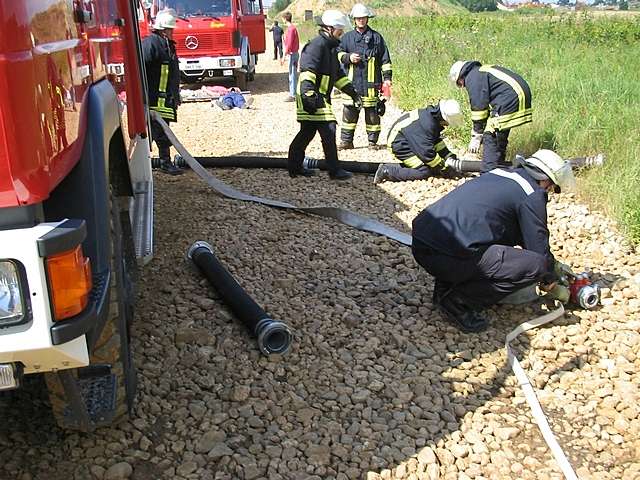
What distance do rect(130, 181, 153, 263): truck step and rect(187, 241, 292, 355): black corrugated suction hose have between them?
1.33 ft

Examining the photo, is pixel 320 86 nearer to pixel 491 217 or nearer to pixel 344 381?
pixel 491 217

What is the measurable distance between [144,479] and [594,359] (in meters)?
2.63

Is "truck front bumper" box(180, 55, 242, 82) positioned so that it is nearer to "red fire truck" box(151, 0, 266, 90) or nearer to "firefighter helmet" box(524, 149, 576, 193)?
"red fire truck" box(151, 0, 266, 90)

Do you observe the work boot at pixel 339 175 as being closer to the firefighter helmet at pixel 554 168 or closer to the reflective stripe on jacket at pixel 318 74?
the reflective stripe on jacket at pixel 318 74

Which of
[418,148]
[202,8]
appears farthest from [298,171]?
[202,8]

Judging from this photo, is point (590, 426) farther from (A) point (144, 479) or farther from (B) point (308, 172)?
(B) point (308, 172)

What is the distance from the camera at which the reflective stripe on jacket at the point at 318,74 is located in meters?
6.87

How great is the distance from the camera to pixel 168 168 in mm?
7461

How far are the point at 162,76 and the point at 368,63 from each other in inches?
117

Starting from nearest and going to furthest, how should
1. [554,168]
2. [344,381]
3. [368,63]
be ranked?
[344,381] < [554,168] < [368,63]

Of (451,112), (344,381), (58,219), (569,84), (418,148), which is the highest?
(58,219)

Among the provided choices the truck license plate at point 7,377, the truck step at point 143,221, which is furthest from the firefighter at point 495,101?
the truck license plate at point 7,377

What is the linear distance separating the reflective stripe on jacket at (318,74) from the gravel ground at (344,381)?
1.89 metres

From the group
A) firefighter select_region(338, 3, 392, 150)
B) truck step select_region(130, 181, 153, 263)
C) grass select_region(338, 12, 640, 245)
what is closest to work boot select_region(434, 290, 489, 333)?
truck step select_region(130, 181, 153, 263)
